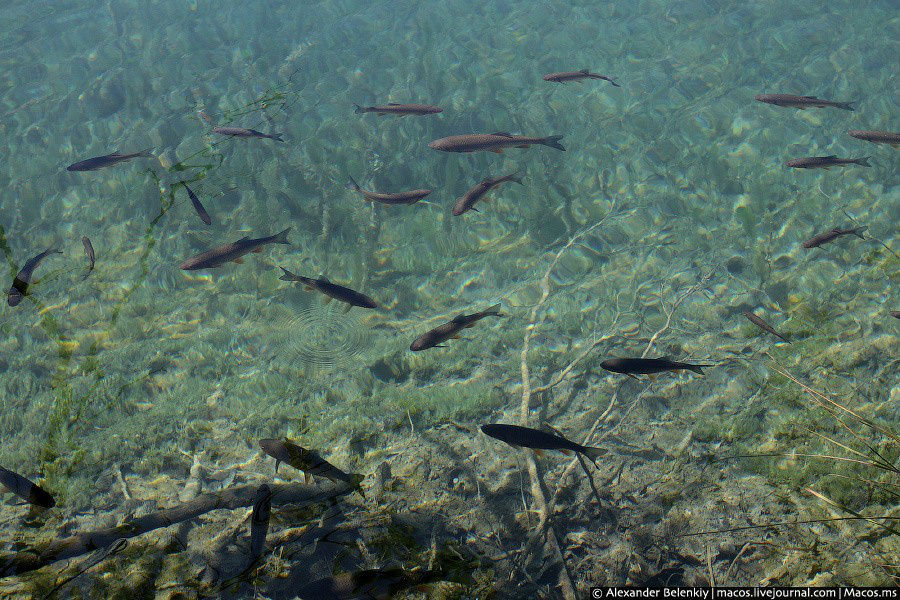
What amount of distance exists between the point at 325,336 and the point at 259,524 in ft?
10.9

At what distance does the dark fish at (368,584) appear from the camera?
2.56 m

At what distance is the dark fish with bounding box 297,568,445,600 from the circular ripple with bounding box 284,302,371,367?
3390mm

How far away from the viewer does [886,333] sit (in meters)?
4.75

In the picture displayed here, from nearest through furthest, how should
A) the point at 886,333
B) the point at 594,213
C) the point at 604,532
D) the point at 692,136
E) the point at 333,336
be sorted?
the point at 604,532 < the point at 886,333 < the point at 333,336 < the point at 594,213 < the point at 692,136

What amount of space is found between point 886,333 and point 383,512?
512 centimetres

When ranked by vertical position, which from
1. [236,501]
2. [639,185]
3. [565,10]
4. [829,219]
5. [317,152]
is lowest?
[829,219]

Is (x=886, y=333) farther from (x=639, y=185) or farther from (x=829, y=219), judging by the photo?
(x=639, y=185)

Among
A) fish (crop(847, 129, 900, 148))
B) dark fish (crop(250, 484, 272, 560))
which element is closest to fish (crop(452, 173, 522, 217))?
dark fish (crop(250, 484, 272, 560))

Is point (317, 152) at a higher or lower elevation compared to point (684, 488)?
higher

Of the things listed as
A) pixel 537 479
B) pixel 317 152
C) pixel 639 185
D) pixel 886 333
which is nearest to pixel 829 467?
pixel 537 479

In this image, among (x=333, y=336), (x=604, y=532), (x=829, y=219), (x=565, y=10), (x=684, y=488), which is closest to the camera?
(x=604, y=532)

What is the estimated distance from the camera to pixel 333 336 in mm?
6328

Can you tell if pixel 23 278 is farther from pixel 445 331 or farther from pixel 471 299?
pixel 471 299

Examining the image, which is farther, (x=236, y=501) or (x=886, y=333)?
(x=886, y=333)
